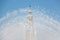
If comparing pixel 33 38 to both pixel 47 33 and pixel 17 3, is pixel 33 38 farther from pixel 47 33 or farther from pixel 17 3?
pixel 17 3

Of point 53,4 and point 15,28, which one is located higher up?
point 53,4

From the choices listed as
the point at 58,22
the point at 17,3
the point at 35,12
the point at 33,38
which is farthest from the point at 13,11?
the point at 58,22

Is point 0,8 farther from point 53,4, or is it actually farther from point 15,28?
point 53,4

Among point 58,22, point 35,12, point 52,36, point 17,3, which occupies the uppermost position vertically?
point 17,3

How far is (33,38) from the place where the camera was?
10.8 feet

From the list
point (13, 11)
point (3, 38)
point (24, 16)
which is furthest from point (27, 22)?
point (3, 38)

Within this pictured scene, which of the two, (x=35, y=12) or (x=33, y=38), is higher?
(x=35, y=12)

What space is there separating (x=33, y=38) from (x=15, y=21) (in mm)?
474

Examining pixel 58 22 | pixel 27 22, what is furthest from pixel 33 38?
pixel 58 22

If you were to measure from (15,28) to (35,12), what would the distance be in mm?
489

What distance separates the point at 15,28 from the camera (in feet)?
10.9

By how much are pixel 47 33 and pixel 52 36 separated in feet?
0.35

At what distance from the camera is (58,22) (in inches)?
127

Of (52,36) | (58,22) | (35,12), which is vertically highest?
(35,12)
